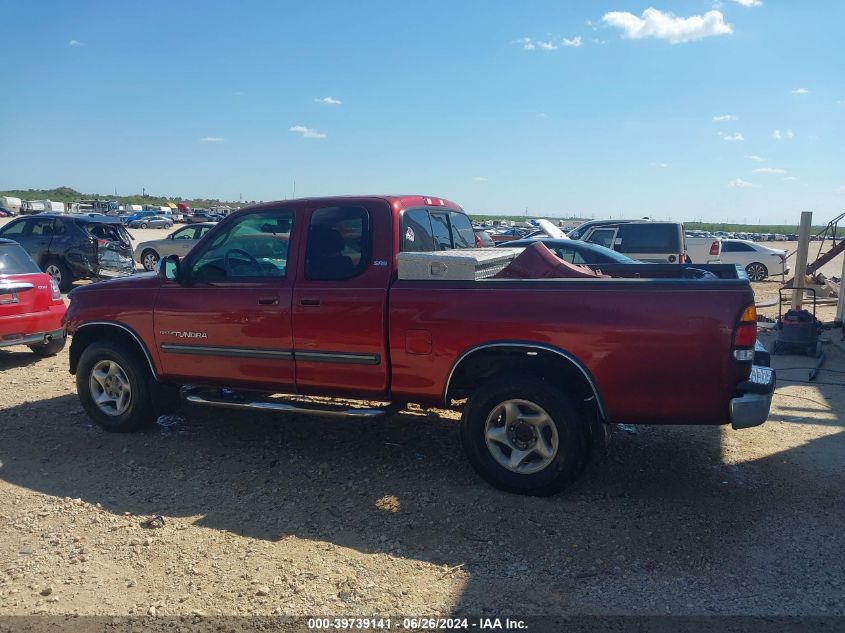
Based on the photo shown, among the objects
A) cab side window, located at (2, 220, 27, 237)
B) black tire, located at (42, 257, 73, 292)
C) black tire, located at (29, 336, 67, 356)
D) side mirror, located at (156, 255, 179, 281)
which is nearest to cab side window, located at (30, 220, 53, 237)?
cab side window, located at (2, 220, 27, 237)

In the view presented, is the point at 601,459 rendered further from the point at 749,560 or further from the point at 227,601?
the point at 227,601

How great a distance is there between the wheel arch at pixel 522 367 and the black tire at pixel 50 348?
629cm

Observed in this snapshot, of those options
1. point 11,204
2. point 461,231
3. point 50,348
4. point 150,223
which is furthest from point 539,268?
point 11,204

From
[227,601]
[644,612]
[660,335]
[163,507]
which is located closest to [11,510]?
[163,507]

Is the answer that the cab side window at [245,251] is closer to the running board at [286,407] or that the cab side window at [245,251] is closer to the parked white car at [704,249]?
the running board at [286,407]

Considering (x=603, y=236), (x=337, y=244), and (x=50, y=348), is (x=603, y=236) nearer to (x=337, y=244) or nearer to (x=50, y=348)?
(x=337, y=244)

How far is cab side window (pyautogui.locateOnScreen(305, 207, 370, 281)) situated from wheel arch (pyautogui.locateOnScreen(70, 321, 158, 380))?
171 cm

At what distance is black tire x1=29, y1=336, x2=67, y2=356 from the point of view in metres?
8.70

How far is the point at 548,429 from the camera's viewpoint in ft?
14.2

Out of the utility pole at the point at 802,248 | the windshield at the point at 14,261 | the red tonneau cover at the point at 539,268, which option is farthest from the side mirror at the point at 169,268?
the utility pole at the point at 802,248

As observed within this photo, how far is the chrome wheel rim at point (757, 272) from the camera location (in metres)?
21.4

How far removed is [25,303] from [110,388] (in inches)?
126

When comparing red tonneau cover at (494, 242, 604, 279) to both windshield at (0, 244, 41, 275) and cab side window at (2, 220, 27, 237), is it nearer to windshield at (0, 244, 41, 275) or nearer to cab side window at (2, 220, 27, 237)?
windshield at (0, 244, 41, 275)

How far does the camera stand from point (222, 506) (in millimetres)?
4320
